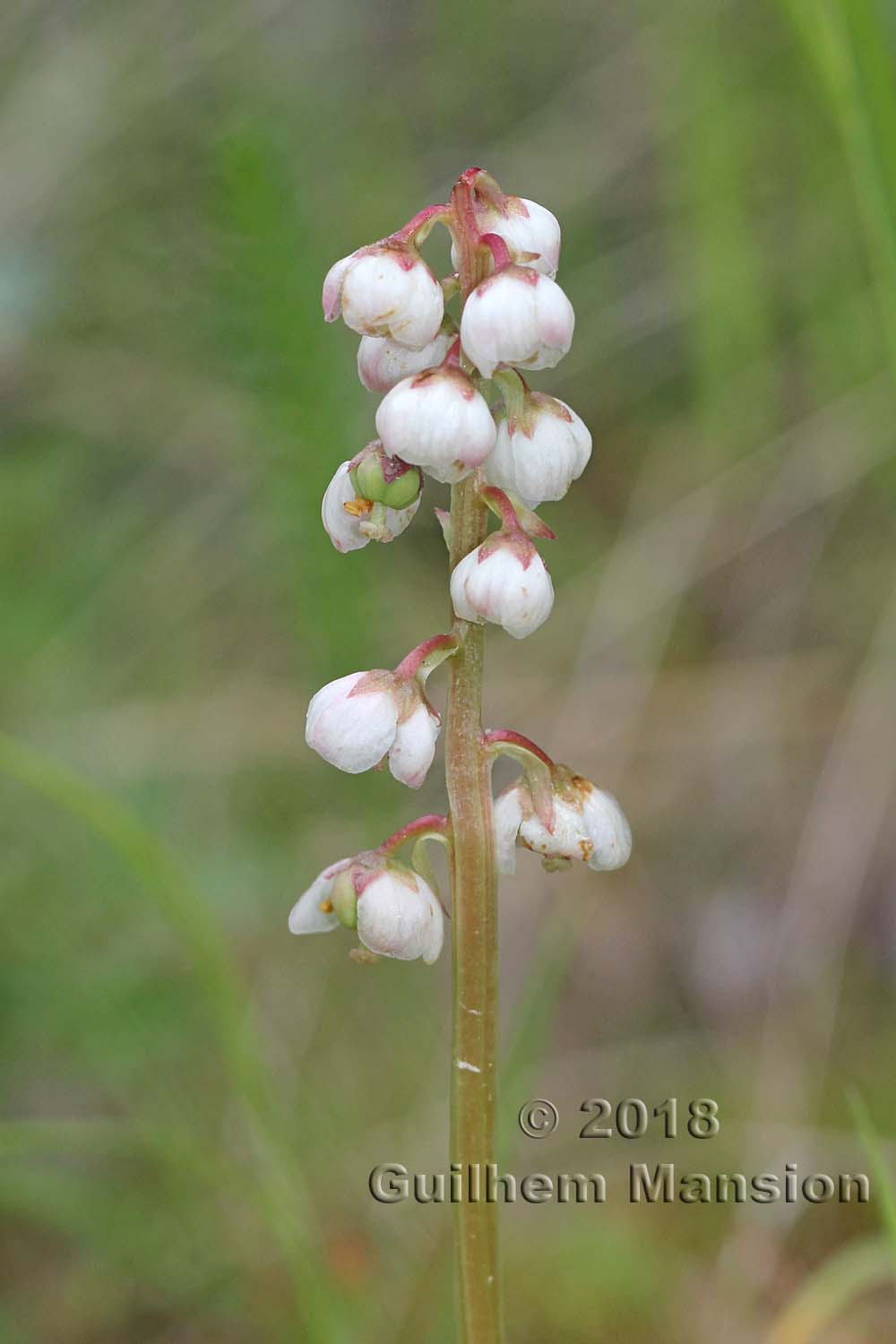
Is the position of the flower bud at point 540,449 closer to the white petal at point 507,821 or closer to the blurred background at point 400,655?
the white petal at point 507,821

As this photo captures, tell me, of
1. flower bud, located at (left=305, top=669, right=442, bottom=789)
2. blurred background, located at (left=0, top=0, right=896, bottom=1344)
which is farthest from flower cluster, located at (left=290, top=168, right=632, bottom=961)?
blurred background, located at (left=0, top=0, right=896, bottom=1344)

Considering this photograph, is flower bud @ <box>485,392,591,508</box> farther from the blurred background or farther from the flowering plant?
the blurred background

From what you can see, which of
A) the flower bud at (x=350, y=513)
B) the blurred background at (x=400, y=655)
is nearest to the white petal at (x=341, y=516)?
the flower bud at (x=350, y=513)

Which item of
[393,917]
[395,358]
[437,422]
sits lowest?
[393,917]

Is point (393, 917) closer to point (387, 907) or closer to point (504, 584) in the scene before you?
point (387, 907)

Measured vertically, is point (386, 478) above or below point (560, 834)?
above

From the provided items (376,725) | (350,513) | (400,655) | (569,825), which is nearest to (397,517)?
(350,513)

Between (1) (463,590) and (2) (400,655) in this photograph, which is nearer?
(1) (463,590)
